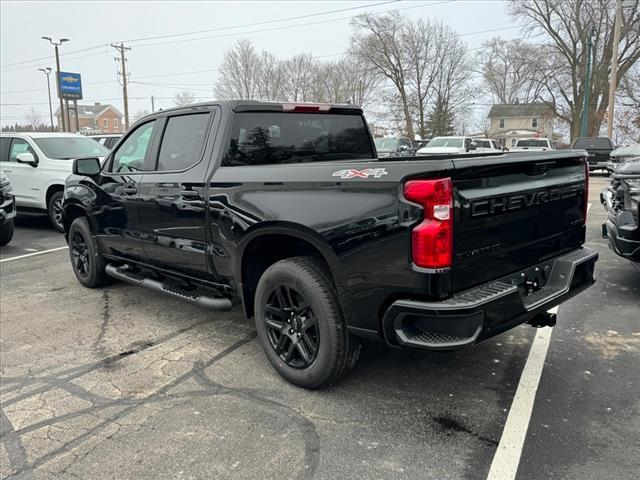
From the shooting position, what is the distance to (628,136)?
136ft

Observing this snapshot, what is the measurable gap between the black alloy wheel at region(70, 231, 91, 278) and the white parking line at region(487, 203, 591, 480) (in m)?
4.57

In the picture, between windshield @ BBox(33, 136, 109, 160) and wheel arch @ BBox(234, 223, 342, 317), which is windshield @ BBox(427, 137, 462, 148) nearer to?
windshield @ BBox(33, 136, 109, 160)

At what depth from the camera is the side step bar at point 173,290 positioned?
394 cm

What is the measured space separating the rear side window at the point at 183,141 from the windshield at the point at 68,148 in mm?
6041

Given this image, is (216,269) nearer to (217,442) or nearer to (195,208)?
(195,208)

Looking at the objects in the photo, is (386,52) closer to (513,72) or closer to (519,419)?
(513,72)

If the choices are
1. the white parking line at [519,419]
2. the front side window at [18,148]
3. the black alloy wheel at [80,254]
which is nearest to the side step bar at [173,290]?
the black alloy wheel at [80,254]

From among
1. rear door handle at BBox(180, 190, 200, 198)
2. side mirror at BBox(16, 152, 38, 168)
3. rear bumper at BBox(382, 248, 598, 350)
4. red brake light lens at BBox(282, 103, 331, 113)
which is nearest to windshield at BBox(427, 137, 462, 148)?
side mirror at BBox(16, 152, 38, 168)

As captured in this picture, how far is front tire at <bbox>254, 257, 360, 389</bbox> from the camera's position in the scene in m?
3.10

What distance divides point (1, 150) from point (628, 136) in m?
44.3

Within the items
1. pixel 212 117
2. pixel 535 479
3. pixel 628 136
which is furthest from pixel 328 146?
pixel 628 136

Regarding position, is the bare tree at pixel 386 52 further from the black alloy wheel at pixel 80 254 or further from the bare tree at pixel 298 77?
the black alloy wheel at pixel 80 254

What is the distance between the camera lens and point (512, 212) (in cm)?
297

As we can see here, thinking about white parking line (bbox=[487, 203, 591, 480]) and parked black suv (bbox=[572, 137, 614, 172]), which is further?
parked black suv (bbox=[572, 137, 614, 172])
